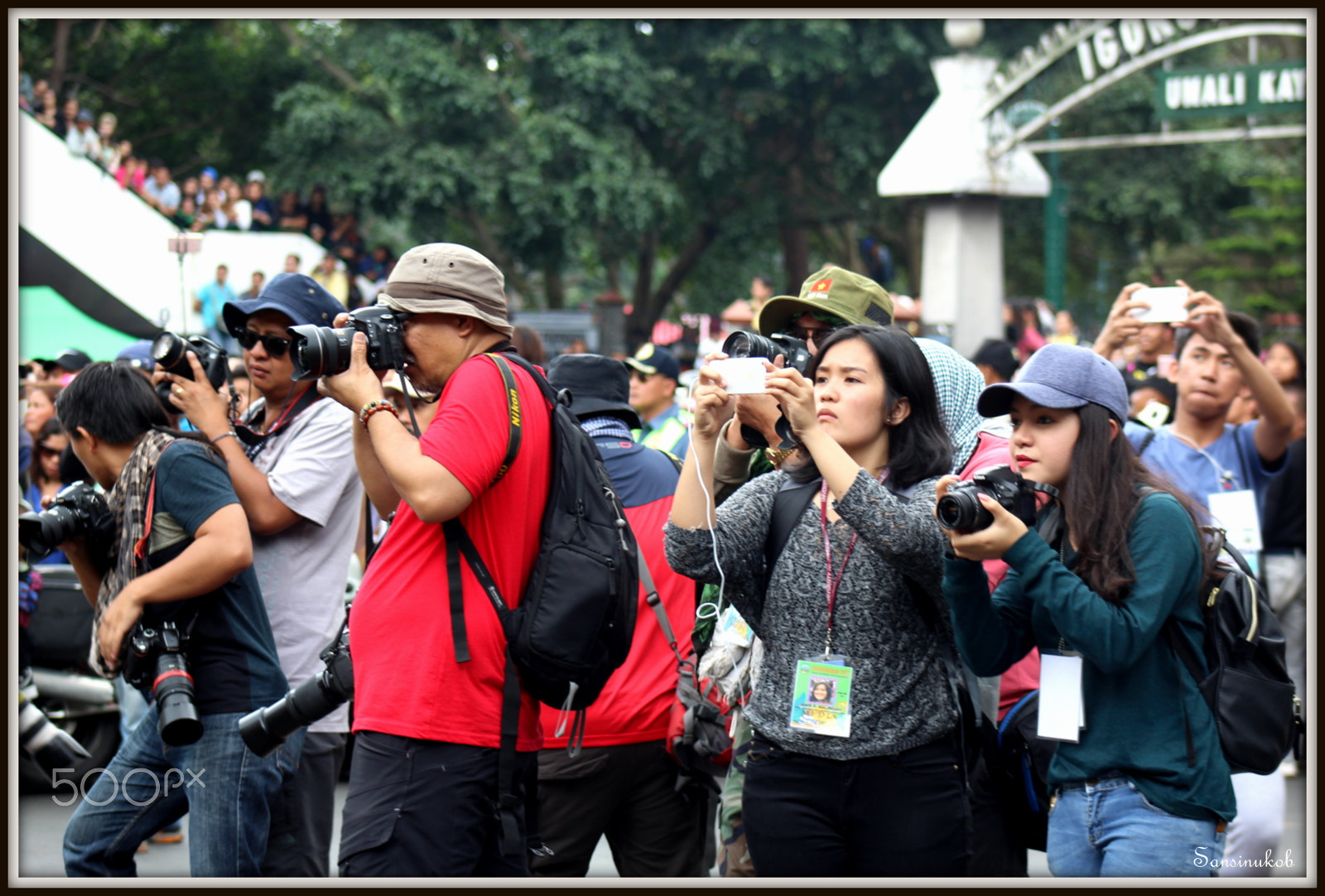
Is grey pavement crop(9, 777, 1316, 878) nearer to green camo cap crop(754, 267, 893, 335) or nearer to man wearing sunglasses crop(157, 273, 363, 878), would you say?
man wearing sunglasses crop(157, 273, 363, 878)

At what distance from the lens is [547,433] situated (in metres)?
2.99

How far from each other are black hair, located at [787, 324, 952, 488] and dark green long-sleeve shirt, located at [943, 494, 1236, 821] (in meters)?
0.33

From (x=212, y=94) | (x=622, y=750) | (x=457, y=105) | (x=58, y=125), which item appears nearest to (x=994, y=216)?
(x=457, y=105)

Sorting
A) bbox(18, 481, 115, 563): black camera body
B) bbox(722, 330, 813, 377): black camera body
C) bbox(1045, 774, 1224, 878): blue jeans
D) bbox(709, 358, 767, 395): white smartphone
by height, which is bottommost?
bbox(1045, 774, 1224, 878): blue jeans

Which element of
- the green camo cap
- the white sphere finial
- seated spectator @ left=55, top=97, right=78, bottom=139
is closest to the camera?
the green camo cap

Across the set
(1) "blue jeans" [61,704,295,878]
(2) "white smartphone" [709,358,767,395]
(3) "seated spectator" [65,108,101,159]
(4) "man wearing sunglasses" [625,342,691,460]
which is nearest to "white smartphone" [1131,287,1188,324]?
(2) "white smartphone" [709,358,767,395]

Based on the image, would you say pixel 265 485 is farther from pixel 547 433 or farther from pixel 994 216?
pixel 994 216

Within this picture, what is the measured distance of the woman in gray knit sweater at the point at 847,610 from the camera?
9.38 feet

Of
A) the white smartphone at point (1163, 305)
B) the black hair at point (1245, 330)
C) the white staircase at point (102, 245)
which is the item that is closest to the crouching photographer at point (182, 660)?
the white smartphone at point (1163, 305)

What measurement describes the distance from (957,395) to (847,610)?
0.88 meters

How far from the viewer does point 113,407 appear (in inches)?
148

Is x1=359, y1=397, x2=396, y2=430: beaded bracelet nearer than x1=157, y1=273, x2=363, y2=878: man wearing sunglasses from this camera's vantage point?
Yes

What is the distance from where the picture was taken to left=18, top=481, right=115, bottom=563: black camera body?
3.57m

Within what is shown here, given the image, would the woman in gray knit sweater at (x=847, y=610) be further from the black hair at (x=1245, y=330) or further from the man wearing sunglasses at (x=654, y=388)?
the man wearing sunglasses at (x=654, y=388)
